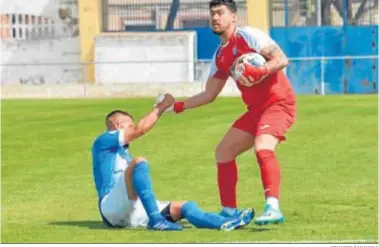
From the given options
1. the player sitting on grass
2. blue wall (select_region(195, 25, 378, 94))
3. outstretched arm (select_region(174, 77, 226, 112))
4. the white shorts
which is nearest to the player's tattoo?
outstretched arm (select_region(174, 77, 226, 112))

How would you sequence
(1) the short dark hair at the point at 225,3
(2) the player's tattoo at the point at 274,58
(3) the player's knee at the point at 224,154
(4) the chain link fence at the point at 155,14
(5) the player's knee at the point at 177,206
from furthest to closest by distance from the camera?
(4) the chain link fence at the point at 155,14 < (3) the player's knee at the point at 224,154 < (1) the short dark hair at the point at 225,3 < (5) the player's knee at the point at 177,206 < (2) the player's tattoo at the point at 274,58

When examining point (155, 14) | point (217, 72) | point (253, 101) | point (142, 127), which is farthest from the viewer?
point (155, 14)

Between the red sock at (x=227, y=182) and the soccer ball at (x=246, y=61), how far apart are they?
2.78 ft

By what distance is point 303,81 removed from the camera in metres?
42.8

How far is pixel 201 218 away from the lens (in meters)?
11.8

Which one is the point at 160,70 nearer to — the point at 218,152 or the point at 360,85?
the point at 360,85

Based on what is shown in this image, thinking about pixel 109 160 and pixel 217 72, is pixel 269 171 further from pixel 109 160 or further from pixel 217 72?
pixel 109 160

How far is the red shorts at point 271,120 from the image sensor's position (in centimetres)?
1189

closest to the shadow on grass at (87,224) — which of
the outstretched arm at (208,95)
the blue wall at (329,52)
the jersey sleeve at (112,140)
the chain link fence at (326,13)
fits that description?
the jersey sleeve at (112,140)

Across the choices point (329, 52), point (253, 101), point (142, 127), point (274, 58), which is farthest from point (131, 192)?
point (329, 52)

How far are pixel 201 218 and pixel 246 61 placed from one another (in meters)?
1.44

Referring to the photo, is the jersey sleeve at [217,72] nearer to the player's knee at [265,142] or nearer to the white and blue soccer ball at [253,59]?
the white and blue soccer ball at [253,59]

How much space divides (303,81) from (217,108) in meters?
11.8

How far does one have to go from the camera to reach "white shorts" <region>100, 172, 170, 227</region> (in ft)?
39.1
